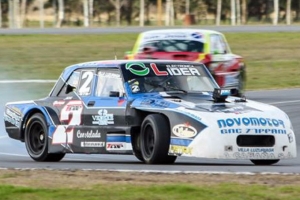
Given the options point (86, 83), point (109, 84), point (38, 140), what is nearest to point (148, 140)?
point (109, 84)

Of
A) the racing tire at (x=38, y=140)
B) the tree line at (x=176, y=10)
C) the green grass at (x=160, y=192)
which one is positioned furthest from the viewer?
the tree line at (x=176, y=10)

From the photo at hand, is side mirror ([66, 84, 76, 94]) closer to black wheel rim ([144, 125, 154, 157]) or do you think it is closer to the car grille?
black wheel rim ([144, 125, 154, 157])

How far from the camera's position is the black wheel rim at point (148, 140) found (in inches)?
480

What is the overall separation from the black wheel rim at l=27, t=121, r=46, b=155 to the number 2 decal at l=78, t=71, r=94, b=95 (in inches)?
30.6

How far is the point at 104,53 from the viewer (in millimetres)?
41156

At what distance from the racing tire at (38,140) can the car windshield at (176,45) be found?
7706mm

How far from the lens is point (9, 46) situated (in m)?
43.5

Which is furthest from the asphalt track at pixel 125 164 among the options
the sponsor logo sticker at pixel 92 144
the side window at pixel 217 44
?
the side window at pixel 217 44

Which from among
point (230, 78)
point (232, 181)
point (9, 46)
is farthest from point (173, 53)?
point (9, 46)

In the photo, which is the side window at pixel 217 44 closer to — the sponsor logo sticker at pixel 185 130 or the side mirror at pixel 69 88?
the side mirror at pixel 69 88

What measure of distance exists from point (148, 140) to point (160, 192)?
3214 millimetres

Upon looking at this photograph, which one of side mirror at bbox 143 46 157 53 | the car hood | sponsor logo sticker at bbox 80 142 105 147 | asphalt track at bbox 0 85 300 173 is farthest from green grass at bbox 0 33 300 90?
the car hood

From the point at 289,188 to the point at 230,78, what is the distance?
12638 millimetres

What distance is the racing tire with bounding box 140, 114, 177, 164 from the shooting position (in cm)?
1193
